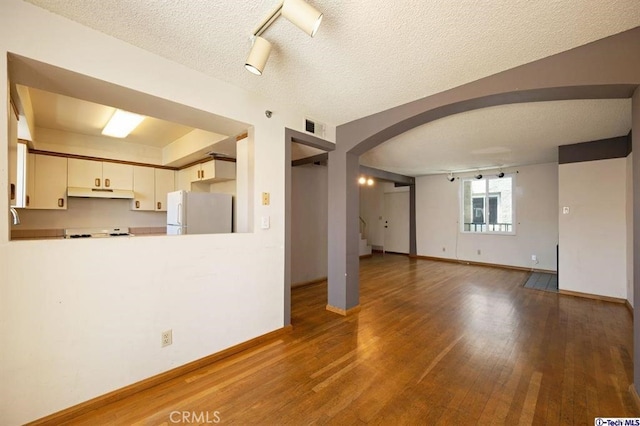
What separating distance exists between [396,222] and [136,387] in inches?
306

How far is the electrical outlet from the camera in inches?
78.8

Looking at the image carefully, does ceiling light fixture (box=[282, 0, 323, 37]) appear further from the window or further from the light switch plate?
the window

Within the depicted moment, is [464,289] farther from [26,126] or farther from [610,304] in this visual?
[26,126]

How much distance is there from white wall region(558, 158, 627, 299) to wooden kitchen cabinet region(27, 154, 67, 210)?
26.3 feet

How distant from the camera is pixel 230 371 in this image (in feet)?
6.99

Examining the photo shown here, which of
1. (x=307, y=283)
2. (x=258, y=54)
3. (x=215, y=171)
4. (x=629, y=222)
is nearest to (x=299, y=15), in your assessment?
(x=258, y=54)

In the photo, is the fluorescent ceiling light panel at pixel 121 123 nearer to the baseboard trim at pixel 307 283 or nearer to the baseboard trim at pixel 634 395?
the baseboard trim at pixel 307 283

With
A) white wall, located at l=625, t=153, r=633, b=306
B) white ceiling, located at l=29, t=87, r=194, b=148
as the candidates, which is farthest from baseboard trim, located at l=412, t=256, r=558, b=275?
white ceiling, located at l=29, t=87, r=194, b=148

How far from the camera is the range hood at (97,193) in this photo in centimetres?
378

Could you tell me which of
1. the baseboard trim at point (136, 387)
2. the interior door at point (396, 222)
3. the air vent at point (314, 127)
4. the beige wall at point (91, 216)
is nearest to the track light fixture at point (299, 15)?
the air vent at point (314, 127)

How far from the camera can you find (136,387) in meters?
1.85

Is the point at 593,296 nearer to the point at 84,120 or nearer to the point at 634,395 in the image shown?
the point at 634,395

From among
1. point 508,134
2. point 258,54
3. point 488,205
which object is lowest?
point 488,205

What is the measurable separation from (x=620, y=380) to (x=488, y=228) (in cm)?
511
